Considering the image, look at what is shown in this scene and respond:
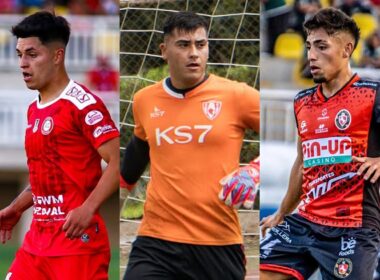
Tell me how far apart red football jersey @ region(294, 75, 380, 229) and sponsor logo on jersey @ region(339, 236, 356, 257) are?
0.09m

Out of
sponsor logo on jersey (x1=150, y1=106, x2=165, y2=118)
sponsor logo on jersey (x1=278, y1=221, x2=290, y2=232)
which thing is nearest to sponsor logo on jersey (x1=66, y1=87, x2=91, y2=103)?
sponsor logo on jersey (x1=150, y1=106, x2=165, y2=118)

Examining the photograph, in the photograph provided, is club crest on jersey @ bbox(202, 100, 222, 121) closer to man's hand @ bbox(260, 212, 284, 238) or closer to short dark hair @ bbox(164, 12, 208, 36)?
short dark hair @ bbox(164, 12, 208, 36)

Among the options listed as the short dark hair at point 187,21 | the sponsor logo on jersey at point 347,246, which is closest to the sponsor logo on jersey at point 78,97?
the short dark hair at point 187,21

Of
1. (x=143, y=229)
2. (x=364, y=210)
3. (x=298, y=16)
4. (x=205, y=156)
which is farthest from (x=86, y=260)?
(x=298, y=16)

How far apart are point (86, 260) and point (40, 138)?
70 centimetres

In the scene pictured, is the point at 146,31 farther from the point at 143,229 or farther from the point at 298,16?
the point at 298,16

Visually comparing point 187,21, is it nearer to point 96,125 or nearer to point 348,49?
point 96,125

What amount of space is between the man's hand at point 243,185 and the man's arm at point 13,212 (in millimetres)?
1547

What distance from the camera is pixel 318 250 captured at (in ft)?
22.8

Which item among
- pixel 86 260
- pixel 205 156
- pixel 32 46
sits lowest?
Result: pixel 86 260

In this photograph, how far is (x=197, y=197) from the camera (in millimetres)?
6465

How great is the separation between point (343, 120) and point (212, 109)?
2.77 feet

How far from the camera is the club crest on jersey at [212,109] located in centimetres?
645

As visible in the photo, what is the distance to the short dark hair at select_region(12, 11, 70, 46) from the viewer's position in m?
7.18
